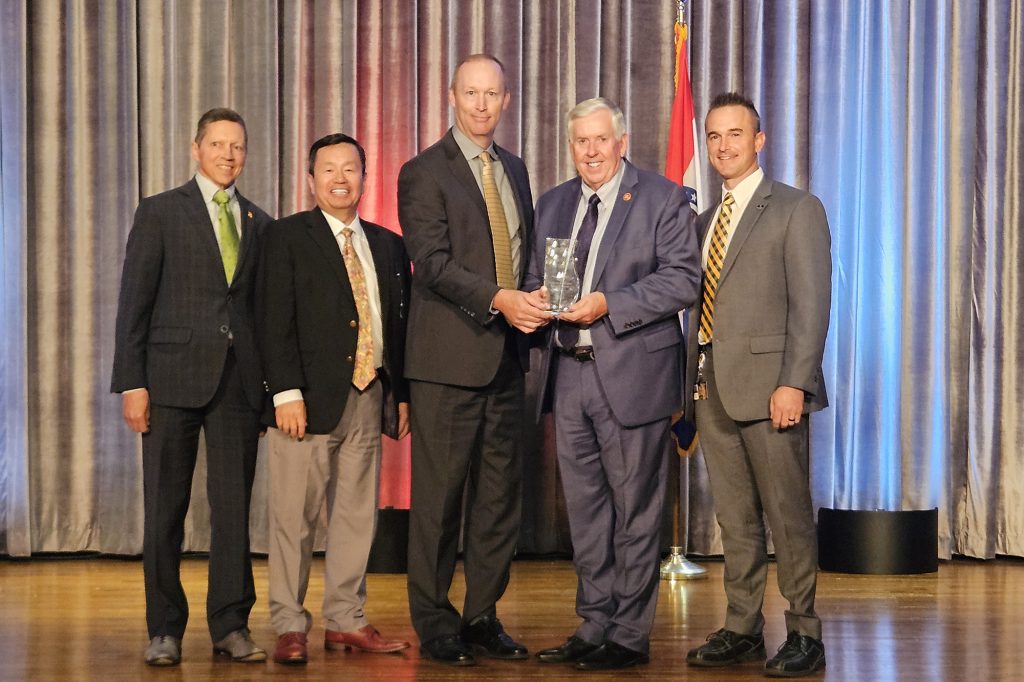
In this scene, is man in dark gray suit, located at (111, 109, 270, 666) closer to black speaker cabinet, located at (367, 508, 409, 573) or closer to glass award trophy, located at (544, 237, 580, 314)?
glass award trophy, located at (544, 237, 580, 314)

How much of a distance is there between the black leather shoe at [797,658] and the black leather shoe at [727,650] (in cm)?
11

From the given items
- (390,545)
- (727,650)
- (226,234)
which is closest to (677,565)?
(390,545)

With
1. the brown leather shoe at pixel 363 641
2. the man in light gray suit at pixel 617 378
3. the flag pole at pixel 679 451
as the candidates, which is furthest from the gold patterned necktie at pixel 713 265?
the flag pole at pixel 679 451

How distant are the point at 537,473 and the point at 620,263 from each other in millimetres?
2340

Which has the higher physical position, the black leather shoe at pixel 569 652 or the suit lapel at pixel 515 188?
the suit lapel at pixel 515 188

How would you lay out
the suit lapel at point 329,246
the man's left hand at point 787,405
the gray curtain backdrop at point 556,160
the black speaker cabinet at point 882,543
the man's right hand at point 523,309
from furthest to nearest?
the gray curtain backdrop at point 556,160, the black speaker cabinet at point 882,543, the suit lapel at point 329,246, the man's left hand at point 787,405, the man's right hand at point 523,309

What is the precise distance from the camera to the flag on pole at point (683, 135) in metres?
5.27

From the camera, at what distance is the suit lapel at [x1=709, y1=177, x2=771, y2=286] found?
3490 millimetres

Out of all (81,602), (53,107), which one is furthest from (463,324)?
(53,107)

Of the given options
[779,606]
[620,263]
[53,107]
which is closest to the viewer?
[620,263]

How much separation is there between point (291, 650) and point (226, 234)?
4.23 ft

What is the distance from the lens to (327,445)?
11.8 ft

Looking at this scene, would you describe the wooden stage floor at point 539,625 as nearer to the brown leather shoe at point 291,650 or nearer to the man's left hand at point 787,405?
the brown leather shoe at point 291,650

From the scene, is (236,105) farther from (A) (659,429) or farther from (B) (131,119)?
(A) (659,429)
